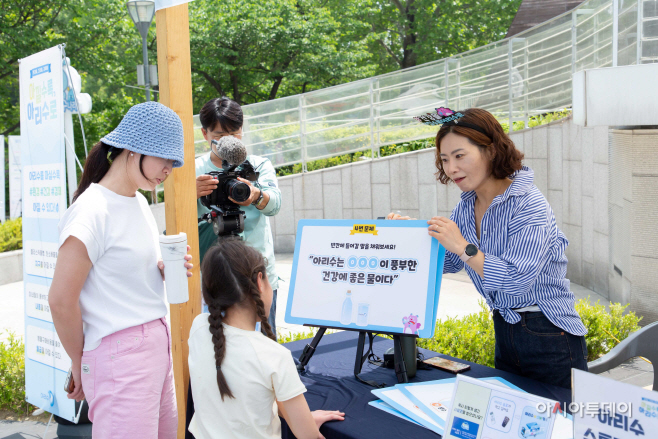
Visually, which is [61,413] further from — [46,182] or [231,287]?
[231,287]

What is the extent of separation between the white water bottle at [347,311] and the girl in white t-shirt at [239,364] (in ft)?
1.85

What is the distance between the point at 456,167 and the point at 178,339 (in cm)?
131

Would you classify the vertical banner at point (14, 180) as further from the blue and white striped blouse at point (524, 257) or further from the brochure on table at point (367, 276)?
the blue and white striped blouse at point (524, 257)

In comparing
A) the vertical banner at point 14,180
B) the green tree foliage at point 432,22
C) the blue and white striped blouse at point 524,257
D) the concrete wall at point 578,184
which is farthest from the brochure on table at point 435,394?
the green tree foliage at point 432,22

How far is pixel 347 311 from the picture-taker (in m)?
2.35

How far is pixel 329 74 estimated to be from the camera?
16828 millimetres

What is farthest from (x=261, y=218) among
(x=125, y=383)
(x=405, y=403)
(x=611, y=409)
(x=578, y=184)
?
(x=578, y=184)

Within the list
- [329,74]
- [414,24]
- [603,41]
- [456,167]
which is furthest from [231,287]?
[414,24]

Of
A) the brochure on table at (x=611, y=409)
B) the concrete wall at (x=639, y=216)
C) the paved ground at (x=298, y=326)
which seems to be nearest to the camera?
the brochure on table at (x=611, y=409)

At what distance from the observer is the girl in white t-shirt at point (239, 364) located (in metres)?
1.70

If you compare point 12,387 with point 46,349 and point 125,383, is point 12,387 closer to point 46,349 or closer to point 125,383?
point 46,349

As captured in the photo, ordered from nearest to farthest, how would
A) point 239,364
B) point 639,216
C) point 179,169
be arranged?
point 239,364, point 179,169, point 639,216

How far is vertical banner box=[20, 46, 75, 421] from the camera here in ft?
10.5

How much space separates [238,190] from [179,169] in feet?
1.15
